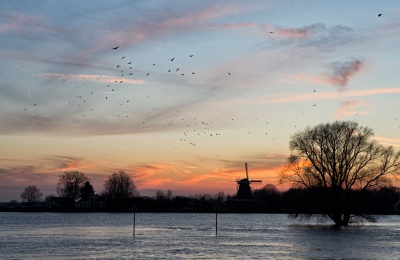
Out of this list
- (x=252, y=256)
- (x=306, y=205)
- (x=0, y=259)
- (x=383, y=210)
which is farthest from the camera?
(x=383, y=210)

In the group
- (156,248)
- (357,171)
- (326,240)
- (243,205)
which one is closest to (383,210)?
(243,205)

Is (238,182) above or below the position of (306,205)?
above

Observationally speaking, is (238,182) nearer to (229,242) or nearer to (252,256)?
(229,242)

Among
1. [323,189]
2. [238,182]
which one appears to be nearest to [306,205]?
[323,189]

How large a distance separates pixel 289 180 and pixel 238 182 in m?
113

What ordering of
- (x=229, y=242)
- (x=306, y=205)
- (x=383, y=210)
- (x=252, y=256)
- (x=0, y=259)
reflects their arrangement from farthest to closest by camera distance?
(x=383, y=210) < (x=306, y=205) < (x=229, y=242) < (x=252, y=256) < (x=0, y=259)

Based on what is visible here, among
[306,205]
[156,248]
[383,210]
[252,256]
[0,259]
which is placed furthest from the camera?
[383,210]

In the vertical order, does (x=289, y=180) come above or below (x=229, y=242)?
above

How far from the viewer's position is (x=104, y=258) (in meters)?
35.2

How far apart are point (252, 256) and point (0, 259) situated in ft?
52.9

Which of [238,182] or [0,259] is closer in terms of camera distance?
[0,259]

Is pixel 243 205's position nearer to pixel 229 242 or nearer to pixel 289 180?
pixel 289 180

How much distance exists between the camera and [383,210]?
181 m

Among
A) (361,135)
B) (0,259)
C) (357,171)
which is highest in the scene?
(361,135)
